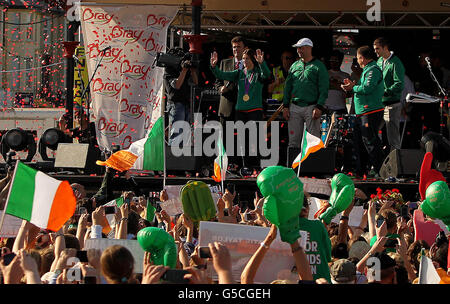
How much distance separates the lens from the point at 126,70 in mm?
12914

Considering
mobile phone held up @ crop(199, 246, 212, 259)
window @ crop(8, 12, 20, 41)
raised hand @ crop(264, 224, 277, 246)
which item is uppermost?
window @ crop(8, 12, 20, 41)

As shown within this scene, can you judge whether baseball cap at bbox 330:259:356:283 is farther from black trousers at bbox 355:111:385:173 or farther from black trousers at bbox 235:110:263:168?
black trousers at bbox 235:110:263:168

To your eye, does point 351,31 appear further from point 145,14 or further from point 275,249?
point 275,249

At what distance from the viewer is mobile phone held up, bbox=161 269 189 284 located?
10.6 feet

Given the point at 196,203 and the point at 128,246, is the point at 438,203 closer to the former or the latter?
the point at 196,203

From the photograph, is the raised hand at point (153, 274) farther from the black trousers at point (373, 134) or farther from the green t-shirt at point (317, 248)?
the black trousers at point (373, 134)

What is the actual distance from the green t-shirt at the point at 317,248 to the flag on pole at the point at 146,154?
427 cm

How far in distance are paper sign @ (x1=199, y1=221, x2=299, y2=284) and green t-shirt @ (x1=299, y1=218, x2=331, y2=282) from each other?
505mm

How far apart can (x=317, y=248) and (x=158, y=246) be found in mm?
923

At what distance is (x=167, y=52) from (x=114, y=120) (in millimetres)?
1228

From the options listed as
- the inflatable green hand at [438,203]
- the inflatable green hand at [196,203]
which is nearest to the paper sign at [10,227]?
the inflatable green hand at [196,203]

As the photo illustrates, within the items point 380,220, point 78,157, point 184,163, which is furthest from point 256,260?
point 78,157

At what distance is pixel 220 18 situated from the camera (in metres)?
13.9

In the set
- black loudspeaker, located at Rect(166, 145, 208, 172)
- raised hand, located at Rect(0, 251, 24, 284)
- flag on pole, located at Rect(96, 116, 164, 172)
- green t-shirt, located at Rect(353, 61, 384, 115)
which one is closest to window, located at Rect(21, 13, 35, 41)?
black loudspeaker, located at Rect(166, 145, 208, 172)
